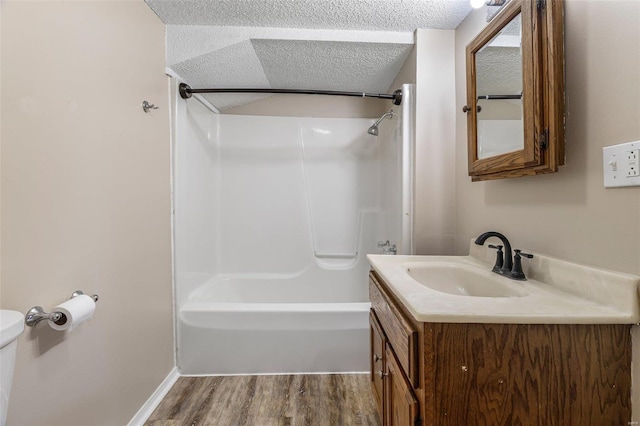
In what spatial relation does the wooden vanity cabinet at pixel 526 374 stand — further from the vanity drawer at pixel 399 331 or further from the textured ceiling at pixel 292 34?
the textured ceiling at pixel 292 34

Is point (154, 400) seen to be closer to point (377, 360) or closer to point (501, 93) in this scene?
point (377, 360)

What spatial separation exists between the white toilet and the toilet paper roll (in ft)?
0.52

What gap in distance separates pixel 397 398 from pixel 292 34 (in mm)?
1898

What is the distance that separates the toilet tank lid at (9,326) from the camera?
2.19ft

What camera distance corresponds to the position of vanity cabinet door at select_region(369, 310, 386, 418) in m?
1.11

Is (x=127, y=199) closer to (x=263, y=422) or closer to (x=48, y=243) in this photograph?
(x=48, y=243)

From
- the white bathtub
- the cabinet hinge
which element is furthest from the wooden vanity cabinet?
the white bathtub

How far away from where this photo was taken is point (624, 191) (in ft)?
2.27

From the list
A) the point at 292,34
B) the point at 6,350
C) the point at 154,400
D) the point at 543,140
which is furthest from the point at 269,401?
the point at 292,34

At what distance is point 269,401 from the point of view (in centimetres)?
152

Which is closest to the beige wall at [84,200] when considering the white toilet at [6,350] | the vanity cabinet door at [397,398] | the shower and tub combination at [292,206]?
the white toilet at [6,350]

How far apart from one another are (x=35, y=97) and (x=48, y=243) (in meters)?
0.49

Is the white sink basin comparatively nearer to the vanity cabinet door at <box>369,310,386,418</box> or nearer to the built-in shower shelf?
the vanity cabinet door at <box>369,310,386,418</box>

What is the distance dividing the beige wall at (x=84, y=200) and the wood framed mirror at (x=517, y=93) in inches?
65.0
